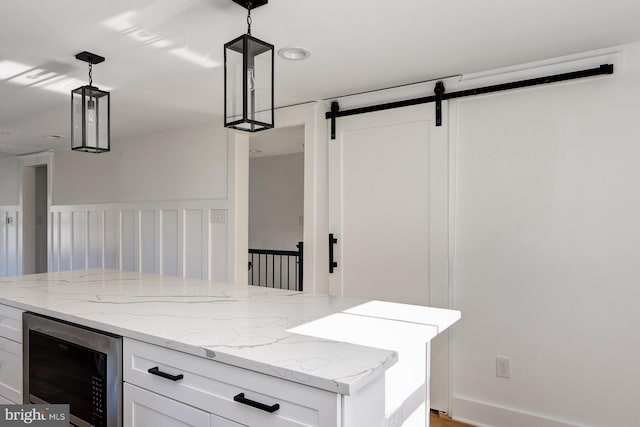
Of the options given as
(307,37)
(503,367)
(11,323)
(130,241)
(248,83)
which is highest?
(307,37)

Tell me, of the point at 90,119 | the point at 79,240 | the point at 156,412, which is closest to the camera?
the point at 156,412

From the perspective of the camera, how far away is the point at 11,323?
2.18 m

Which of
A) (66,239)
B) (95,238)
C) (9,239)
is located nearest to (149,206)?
(95,238)

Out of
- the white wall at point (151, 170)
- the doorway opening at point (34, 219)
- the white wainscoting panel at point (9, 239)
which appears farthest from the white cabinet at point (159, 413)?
the white wainscoting panel at point (9, 239)

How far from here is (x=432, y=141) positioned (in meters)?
3.02

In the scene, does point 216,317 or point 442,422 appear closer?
point 216,317

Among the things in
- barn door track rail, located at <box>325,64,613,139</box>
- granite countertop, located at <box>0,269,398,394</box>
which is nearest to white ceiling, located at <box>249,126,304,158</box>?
barn door track rail, located at <box>325,64,613,139</box>

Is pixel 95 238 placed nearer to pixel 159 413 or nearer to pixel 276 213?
pixel 276 213

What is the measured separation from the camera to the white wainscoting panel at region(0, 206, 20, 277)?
6484 millimetres

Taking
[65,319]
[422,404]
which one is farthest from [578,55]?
[65,319]

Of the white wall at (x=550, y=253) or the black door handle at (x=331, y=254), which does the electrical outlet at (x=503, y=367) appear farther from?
the black door handle at (x=331, y=254)

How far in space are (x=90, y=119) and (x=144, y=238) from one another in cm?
286

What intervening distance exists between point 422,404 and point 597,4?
75.1 inches

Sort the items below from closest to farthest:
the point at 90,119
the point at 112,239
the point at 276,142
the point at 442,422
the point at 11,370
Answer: the point at 11,370
the point at 90,119
the point at 442,422
the point at 112,239
the point at 276,142
